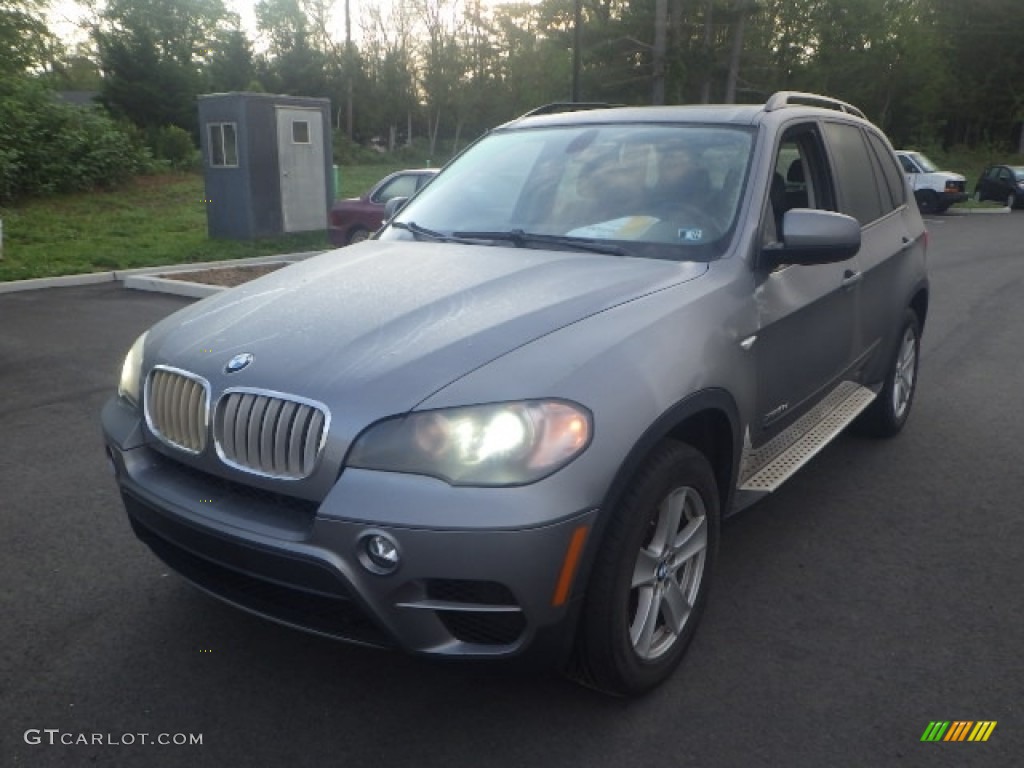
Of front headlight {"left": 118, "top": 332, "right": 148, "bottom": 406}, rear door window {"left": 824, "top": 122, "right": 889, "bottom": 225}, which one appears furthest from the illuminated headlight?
rear door window {"left": 824, "top": 122, "right": 889, "bottom": 225}

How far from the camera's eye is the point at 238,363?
266 cm

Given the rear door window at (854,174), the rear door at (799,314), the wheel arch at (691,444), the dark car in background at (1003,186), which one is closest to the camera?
the wheel arch at (691,444)

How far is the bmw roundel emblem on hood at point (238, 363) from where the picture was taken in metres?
2.64

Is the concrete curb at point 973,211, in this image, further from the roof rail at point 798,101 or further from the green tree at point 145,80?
the green tree at point 145,80

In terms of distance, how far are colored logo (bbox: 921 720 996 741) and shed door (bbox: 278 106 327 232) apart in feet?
49.1

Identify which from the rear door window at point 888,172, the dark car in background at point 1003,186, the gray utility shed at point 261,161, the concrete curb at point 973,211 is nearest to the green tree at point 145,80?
the gray utility shed at point 261,161

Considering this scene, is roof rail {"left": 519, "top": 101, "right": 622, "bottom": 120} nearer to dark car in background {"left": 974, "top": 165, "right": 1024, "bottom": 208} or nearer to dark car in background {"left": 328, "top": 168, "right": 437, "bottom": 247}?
dark car in background {"left": 328, "top": 168, "right": 437, "bottom": 247}

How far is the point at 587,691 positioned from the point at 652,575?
1.41ft

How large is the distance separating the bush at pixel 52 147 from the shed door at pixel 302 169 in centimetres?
750

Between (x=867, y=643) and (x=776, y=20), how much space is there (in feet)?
194

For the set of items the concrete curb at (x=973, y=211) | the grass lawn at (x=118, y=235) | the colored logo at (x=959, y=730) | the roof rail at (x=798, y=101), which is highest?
the roof rail at (x=798, y=101)

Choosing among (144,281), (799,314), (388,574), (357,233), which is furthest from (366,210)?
(388,574)

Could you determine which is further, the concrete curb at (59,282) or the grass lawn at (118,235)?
the grass lawn at (118,235)

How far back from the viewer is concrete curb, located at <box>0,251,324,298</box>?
10.6m
